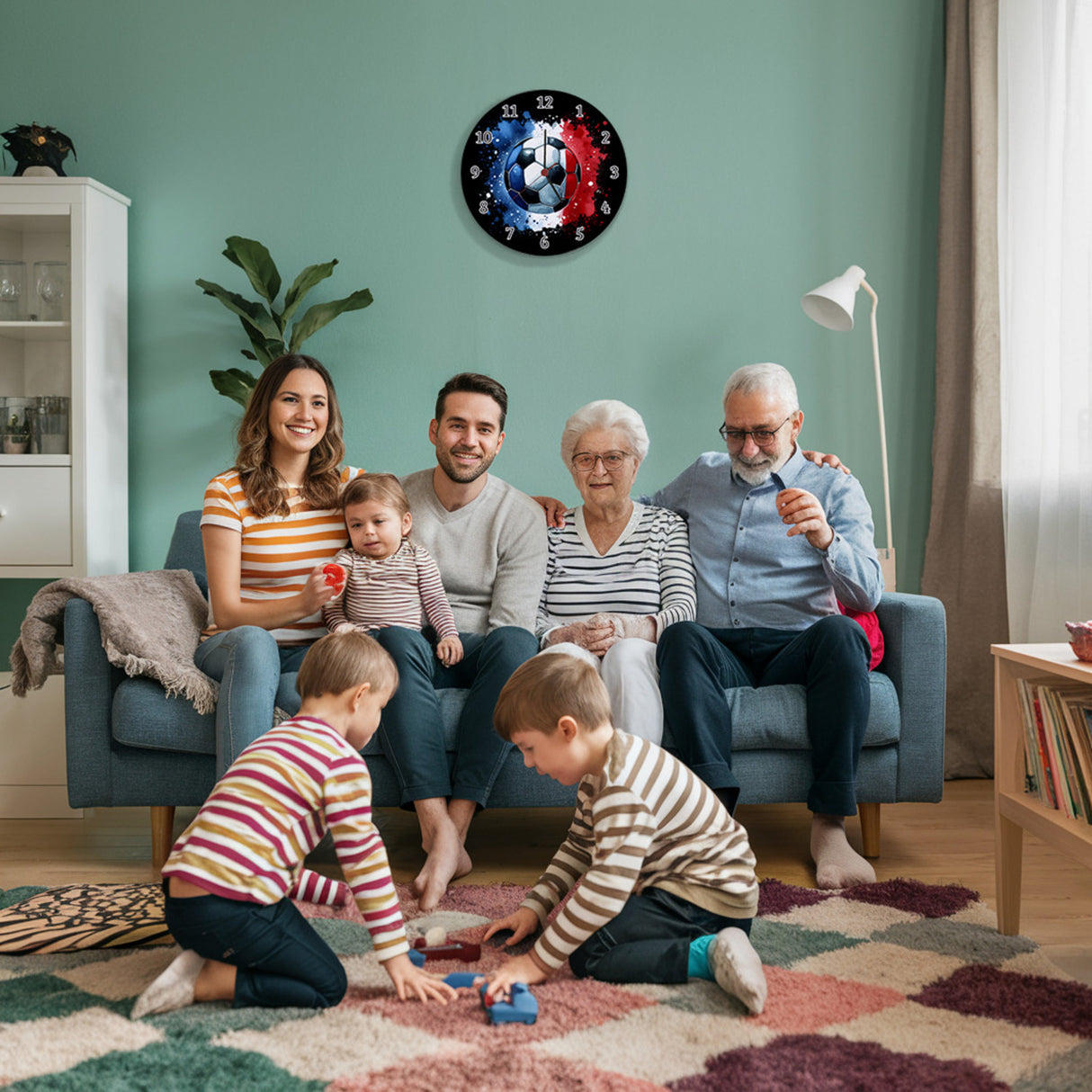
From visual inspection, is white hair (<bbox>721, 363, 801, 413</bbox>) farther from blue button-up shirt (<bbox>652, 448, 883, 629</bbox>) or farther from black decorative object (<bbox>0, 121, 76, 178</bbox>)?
black decorative object (<bbox>0, 121, 76, 178</bbox>)

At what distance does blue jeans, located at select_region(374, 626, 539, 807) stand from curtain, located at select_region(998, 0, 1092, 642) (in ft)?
4.87

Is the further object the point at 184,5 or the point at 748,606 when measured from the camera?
the point at 184,5

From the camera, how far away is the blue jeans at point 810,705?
2045 millimetres

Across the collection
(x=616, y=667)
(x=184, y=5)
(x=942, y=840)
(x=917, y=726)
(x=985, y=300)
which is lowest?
(x=942, y=840)

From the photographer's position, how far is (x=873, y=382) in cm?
329

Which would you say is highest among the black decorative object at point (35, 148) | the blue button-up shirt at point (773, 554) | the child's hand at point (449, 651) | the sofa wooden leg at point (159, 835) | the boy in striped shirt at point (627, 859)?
the black decorative object at point (35, 148)

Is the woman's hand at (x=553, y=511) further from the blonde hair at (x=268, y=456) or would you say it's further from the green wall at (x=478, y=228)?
the green wall at (x=478, y=228)

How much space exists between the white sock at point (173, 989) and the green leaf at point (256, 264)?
82.0 inches

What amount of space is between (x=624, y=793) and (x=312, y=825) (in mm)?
440

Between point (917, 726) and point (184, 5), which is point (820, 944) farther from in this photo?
point (184, 5)

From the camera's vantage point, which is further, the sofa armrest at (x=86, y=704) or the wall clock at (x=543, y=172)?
the wall clock at (x=543, y=172)

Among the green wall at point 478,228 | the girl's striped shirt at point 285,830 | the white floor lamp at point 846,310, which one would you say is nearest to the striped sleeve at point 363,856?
the girl's striped shirt at point 285,830

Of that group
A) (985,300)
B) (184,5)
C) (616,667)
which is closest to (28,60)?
(184,5)

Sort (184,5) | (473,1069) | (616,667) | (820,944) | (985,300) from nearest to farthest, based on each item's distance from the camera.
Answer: (473,1069), (820,944), (616,667), (985,300), (184,5)
